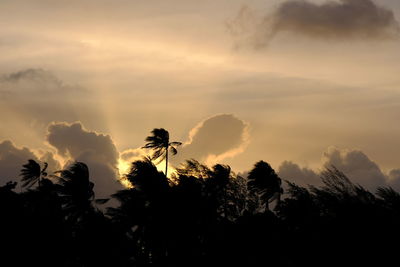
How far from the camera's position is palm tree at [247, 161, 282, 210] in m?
40.1

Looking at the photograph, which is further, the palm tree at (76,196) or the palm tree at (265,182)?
the palm tree at (265,182)

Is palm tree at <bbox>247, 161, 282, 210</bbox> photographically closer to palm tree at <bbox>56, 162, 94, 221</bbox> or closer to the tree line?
the tree line

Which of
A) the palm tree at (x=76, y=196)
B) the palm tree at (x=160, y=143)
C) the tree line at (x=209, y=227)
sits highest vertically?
the palm tree at (x=160, y=143)

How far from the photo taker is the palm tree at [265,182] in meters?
40.1

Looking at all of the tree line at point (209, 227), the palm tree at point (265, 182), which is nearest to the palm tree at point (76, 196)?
the tree line at point (209, 227)

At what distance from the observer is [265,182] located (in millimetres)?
40344

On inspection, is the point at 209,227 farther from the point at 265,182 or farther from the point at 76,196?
the point at 265,182

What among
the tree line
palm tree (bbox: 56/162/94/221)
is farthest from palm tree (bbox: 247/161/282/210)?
palm tree (bbox: 56/162/94/221)

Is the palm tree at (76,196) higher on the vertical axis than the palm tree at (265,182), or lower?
lower

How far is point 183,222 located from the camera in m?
25.0

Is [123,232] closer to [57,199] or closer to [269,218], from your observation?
[57,199]

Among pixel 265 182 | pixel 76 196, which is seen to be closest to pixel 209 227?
pixel 76 196

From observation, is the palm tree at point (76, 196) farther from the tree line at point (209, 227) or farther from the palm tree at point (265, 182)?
the palm tree at point (265, 182)

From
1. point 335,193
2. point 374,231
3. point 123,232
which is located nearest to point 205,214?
point 123,232
